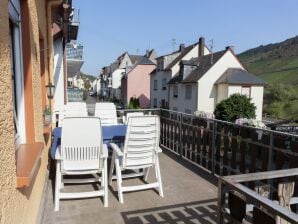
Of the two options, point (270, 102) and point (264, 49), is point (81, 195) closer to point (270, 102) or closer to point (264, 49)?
point (270, 102)

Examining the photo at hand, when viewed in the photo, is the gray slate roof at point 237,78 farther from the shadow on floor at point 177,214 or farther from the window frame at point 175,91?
the shadow on floor at point 177,214

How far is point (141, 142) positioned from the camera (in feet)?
13.4

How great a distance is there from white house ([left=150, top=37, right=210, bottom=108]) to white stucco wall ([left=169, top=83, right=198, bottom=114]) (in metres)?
1.47

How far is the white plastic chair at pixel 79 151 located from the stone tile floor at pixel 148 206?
0.55 ft

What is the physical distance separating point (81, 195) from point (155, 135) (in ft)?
4.13

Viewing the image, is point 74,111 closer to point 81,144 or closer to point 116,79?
point 81,144

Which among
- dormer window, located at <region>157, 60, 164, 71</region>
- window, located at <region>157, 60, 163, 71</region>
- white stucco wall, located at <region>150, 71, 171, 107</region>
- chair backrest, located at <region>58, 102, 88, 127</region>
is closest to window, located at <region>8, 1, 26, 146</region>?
chair backrest, located at <region>58, 102, 88, 127</region>

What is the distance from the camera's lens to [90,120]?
3.80 m

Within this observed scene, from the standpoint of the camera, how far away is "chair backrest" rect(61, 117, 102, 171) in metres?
3.73

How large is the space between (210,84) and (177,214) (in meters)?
25.5

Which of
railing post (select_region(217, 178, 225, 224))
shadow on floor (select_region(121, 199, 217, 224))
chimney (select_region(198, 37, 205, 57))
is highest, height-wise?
chimney (select_region(198, 37, 205, 57))

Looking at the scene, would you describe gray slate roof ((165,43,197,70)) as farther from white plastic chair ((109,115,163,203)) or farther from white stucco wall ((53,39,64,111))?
white plastic chair ((109,115,163,203))

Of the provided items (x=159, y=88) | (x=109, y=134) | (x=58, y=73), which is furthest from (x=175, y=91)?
(x=109, y=134)

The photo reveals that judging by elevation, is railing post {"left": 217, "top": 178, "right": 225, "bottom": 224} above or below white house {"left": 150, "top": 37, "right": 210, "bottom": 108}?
below
